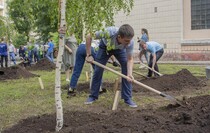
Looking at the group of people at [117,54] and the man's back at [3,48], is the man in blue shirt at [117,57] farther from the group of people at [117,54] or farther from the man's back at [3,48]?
the man's back at [3,48]

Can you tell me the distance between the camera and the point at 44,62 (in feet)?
60.1

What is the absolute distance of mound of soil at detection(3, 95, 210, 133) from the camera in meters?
4.20

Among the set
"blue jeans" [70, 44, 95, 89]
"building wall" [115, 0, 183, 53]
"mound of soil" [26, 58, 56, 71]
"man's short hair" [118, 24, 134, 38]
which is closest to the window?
"building wall" [115, 0, 183, 53]

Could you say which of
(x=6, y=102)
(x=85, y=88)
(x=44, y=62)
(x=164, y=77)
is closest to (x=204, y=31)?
(x=44, y=62)

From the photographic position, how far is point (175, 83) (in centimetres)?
881

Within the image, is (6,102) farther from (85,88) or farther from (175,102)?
(175,102)

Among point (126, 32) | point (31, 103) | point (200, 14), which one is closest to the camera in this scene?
point (126, 32)

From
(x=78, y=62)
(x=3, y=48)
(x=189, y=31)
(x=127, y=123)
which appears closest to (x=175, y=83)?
(x=78, y=62)

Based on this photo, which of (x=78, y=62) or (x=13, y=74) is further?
(x=13, y=74)

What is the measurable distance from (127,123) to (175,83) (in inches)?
185

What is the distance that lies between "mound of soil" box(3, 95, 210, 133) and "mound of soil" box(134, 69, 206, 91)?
10.7 ft

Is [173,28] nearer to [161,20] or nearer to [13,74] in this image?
[161,20]

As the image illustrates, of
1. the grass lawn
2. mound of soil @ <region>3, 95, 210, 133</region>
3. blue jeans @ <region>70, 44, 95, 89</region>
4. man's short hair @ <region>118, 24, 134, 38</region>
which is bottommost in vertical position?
the grass lawn

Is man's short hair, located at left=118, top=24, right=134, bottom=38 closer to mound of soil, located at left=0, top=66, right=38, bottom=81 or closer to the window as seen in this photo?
mound of soil, located at left=0, top=66, right=38, bottom=81
